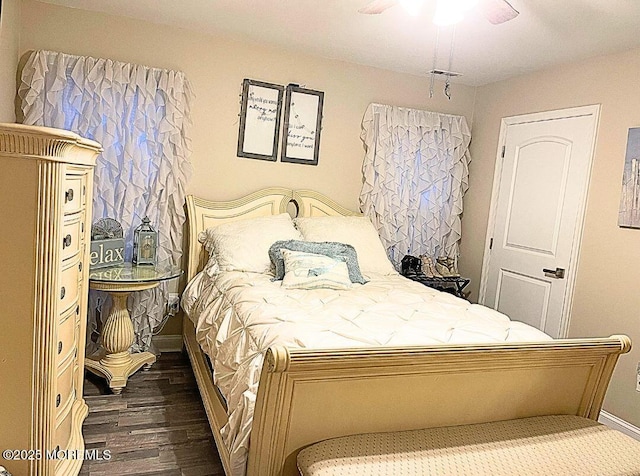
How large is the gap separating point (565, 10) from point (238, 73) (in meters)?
2.11

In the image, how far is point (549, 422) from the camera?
1994 mm

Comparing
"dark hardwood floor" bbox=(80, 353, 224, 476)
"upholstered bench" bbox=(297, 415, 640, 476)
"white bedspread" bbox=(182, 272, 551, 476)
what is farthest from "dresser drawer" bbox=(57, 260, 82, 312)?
"upholstered bench" bbox=(297, 415, 640, 476)

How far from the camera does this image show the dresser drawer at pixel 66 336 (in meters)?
1.76

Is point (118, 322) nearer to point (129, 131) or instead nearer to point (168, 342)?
point (168, 342)

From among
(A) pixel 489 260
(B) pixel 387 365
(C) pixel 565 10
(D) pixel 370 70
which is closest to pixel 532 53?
(C) pixel 565 10

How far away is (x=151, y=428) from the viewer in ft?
8.56

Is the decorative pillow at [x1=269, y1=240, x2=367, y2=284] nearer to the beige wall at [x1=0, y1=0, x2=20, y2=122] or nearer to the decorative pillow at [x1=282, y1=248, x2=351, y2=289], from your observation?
the decorative pillow at [x1=282, y1=248, x2=351, y2=289]

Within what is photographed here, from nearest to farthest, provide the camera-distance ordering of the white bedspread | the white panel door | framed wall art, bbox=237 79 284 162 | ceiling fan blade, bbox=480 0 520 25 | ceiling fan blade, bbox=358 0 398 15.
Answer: the white bedspread → ceiling fan blade, bbox=480 0 520 25 → ceiling fan blade, bbox=358 0 398 15 → the white panel door → framed wall art, bbox=237 79 284 162

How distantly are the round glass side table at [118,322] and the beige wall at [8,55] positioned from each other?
1.03 m

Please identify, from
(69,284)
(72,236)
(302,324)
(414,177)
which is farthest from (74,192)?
(414,177)

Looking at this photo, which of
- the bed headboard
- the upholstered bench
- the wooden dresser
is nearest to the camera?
the wooden dresser

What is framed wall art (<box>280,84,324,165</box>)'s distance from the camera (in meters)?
3.76

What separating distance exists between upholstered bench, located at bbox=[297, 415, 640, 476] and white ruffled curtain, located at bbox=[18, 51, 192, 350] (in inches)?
85.3

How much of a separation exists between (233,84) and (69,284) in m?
2.17
